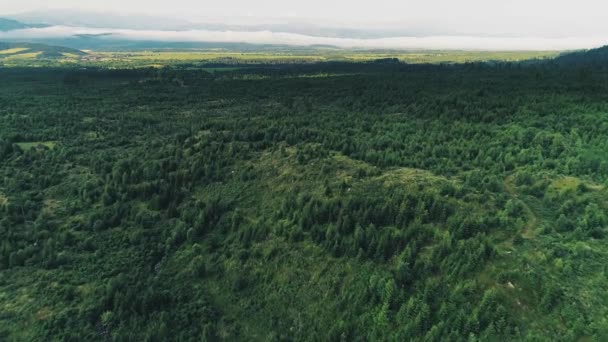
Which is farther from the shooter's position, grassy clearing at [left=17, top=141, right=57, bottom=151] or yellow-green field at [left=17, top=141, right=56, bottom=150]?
yellow-green field at [left=17, top=141, right=56, bottom=150]


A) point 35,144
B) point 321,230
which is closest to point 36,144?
point 35,144

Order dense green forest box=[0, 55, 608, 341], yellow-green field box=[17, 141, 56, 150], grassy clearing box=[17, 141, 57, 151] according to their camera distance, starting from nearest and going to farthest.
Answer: dense green forest box=[0, 55, 608, 341] → grassy clearing box=[17, 141, 57, 151] → yellow-green field box=[17, 141, 56, 150]

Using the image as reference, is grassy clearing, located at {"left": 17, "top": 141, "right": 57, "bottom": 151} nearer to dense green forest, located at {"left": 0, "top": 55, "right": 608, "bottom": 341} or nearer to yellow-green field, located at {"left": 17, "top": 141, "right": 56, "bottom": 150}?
yellow-green field, located at {"left": 17, "top": 141, "right": 56, "bottom": 150}

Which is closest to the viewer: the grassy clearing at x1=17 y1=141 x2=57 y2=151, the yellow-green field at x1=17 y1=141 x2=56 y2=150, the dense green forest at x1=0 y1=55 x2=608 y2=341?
the dense green forest at x1=0 y1=55 x2=608 y2=341

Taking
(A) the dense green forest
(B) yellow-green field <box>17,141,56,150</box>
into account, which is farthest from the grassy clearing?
(A) the dense green forest

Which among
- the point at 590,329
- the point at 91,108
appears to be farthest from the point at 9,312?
the point at 91,108

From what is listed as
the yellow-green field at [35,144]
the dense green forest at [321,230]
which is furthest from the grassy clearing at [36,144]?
the dense green forest at [321,230]

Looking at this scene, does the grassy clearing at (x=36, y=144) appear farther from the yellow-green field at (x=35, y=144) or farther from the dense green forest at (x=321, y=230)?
the dense green forest at (x=321, y=230)

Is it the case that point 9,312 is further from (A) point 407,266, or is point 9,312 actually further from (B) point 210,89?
(B) point 210,89

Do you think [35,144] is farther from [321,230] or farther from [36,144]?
[321,230]
